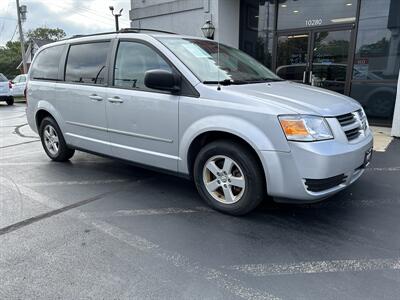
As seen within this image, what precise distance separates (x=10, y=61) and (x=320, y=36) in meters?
61.1

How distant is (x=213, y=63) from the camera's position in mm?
4078

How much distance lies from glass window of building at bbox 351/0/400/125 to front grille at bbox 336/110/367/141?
5.49m

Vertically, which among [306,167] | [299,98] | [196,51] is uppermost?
[196,51]

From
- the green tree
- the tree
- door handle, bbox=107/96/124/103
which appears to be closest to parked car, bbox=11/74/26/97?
door handle, bbox=107/96/124/103

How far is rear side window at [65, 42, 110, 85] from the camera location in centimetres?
460

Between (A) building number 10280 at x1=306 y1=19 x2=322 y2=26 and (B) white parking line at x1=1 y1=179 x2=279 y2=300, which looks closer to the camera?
(B) white parking line at x1=1 y1=179 x2=279 y2=300

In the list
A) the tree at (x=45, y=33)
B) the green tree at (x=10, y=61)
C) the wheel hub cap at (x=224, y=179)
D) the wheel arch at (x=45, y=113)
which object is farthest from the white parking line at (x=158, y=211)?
the tree at (x=45, y=33)

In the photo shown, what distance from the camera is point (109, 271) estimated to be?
2.74 meters

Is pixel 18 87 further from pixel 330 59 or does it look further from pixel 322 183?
pixel 322 183

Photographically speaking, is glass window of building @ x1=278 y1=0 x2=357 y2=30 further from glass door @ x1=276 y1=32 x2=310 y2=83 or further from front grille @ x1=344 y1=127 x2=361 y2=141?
front grille @ x1=344 y1=127 x2=361 y2=141

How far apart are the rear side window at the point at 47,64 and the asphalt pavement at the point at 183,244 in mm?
1731

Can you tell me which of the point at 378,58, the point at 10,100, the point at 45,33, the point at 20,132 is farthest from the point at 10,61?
the point at 378,58

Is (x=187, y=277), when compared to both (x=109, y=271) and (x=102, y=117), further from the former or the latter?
(x=102, y=117)

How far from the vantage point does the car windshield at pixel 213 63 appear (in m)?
3.87
